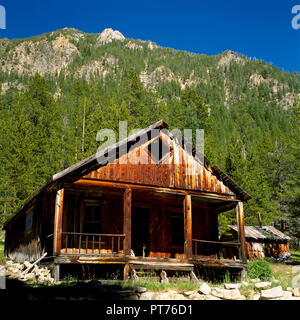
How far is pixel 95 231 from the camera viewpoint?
56.9ft

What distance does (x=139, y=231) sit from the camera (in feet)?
61.9

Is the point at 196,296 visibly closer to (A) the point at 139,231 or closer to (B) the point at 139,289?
(B) the point at 139,289

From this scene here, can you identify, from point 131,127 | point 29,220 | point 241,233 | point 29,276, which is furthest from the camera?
point 131,127

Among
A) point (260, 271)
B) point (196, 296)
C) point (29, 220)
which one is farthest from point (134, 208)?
point (196, 296)

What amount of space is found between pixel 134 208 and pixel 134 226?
0.91m

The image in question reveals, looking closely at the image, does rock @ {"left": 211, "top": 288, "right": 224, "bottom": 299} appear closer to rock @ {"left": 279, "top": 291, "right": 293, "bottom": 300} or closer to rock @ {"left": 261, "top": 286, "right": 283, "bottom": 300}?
rock @ {"left": 261, "top": 286, "right": 283, "bottom": 300}

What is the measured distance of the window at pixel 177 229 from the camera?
1947 centimetres

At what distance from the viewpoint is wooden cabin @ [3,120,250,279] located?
1523 centimetres

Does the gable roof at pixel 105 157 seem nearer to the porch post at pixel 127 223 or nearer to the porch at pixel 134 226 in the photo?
the porch at pixel 134 226

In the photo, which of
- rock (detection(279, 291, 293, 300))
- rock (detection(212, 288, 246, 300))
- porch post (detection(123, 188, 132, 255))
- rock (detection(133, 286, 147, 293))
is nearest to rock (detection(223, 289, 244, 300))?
rock (detection(212, 288, 246, 300))

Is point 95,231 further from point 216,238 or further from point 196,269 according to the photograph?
point 216,238

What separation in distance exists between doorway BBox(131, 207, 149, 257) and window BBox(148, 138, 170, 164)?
315 cm
